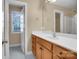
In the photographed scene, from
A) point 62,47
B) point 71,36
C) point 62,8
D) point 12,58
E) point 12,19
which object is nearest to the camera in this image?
point 62,47

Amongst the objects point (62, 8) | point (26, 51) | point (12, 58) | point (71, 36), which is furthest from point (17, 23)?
point (71, 36)

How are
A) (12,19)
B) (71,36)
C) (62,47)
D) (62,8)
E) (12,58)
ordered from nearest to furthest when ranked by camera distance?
1. (62,47)
2. (71,36)
3. (62,8)
4. (12,58)
5. (12,19)

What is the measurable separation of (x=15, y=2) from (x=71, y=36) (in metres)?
2.42

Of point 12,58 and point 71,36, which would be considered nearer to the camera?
point 71,36

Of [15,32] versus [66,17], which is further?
[15,32]

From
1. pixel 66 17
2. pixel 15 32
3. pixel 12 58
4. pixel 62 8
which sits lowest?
pixel 12 58

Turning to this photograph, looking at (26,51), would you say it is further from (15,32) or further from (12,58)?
(15,32)

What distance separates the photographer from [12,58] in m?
2.85

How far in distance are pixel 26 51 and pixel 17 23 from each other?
188cm

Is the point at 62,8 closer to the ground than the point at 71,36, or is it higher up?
higher up

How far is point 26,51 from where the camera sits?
3.36 metres

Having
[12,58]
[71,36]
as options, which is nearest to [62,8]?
[71,36]

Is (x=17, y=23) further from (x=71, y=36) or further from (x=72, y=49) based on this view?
(x=72, y=49)

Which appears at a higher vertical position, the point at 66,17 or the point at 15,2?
the point at 15,2
